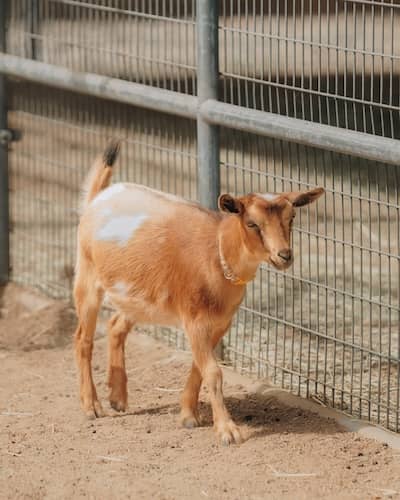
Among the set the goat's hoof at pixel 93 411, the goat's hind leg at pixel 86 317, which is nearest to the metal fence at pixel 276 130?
the goat's hind leg at pixel 86 317

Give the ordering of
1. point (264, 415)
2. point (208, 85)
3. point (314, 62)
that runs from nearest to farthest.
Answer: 1. point (264, 415)
2. point (314, 62)
3. point (208, 85)

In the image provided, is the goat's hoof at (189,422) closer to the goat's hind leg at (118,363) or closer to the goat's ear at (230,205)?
the goat's hind leg at (118,363)

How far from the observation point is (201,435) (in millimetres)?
5809

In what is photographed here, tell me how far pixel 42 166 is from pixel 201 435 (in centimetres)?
410

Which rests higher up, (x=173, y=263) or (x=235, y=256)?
(x=235, y=256)

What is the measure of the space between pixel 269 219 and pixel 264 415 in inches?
49.3

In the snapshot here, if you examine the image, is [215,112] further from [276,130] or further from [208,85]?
[276,130]

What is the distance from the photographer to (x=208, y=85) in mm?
6496

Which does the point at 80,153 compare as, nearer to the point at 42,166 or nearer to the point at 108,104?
the point at 42,166

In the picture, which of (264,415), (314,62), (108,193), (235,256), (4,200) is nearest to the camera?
(235,256)

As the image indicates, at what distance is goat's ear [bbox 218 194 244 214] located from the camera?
17.4ft

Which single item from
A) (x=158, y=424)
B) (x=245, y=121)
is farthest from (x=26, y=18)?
(x=158, y=424)

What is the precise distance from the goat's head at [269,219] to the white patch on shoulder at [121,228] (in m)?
0.77

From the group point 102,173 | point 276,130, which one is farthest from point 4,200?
point 276,130
